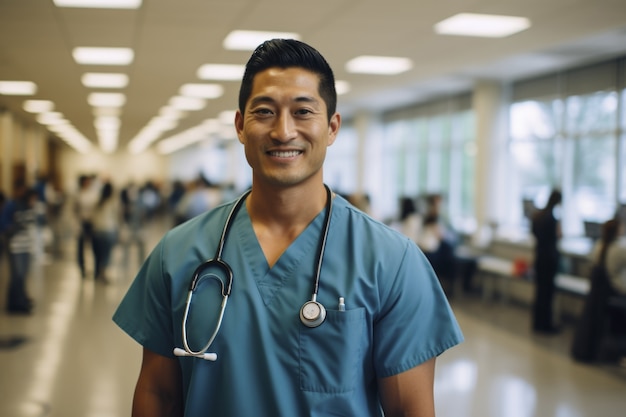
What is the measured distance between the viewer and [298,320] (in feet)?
4.22

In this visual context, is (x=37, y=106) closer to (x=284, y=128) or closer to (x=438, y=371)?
(x=438, y=371)

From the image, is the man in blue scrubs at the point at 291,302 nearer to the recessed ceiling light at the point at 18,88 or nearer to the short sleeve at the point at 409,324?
the short sleeve at the point at 409,324

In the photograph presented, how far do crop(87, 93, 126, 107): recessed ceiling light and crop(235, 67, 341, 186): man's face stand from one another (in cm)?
977

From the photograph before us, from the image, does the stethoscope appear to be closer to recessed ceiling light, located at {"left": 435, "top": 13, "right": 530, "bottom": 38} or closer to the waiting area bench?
recessed ceiling light, located at {"left": 435, "top": 13, "right": 530, "bottom": 38}

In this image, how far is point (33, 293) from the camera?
8.12m

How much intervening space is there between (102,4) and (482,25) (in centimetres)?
305

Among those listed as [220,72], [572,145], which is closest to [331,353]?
[220,72]

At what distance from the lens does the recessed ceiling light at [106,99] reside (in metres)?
10.6

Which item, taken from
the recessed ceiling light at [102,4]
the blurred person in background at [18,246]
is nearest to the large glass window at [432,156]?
the blurred person in background at [18,246]

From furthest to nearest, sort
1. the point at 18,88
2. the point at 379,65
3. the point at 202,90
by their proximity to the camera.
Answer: the point at 202,90
the point at 18,88
the point at 379,65

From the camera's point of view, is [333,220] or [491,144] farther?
[491,144]

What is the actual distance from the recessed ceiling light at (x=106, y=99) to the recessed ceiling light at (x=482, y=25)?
643 cm

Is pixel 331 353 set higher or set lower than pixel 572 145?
lower

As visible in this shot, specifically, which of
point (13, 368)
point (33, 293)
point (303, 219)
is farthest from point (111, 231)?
point (303, 219)
